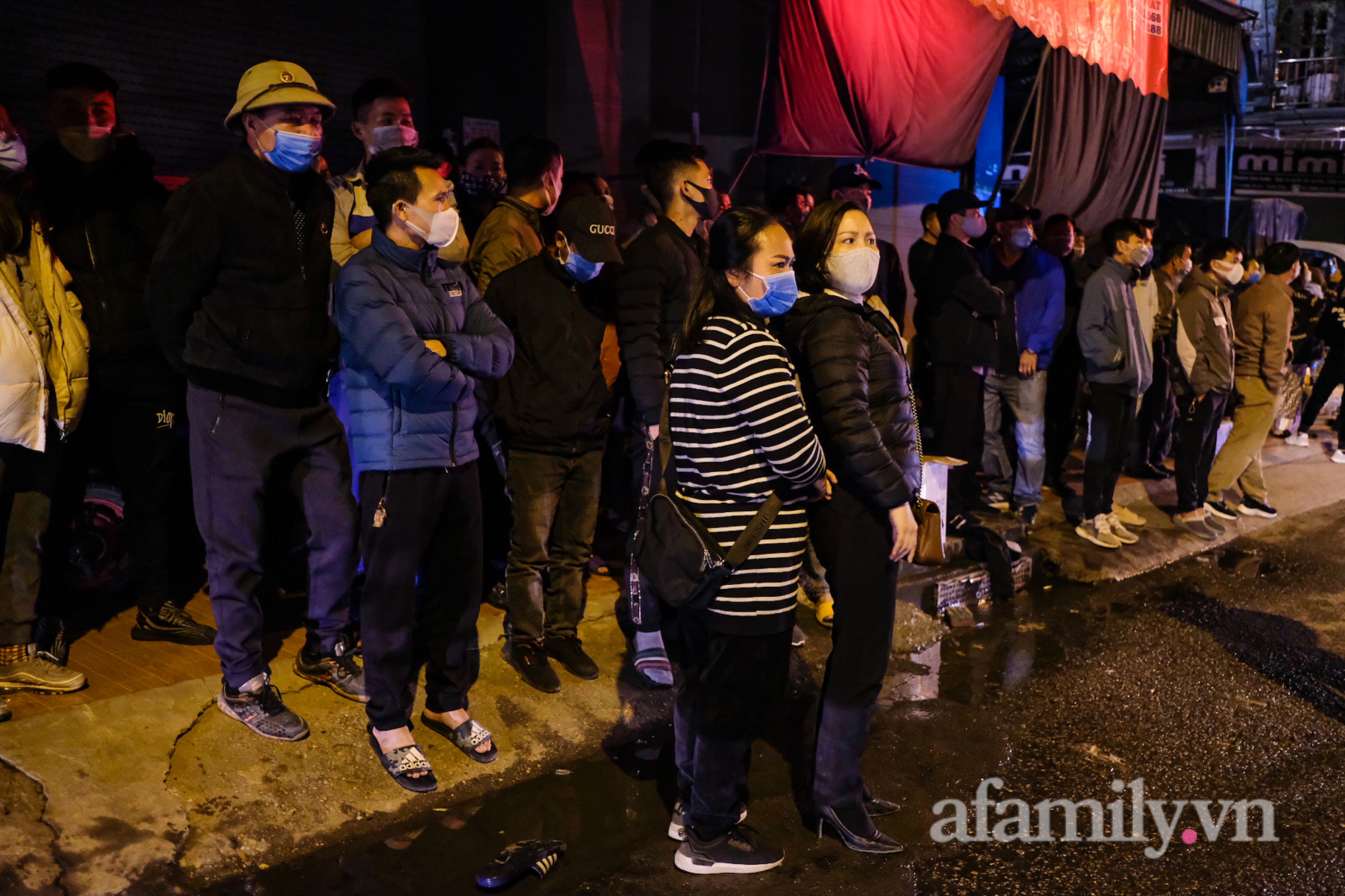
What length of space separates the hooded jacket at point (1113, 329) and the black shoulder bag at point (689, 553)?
5304 mm

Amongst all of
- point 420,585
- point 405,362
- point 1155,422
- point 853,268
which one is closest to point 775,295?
point 853,268

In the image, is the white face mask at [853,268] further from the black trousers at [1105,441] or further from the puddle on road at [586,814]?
the black trousers at [1105,441]

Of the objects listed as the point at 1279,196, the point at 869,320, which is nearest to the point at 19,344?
the point at 869,320

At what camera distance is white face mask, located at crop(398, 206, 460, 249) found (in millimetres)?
3814

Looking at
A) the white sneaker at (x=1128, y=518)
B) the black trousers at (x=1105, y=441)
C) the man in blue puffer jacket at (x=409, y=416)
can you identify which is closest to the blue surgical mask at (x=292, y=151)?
the man in blue puffer jacket at (x=409, y=416)

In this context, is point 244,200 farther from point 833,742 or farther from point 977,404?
point 977,404

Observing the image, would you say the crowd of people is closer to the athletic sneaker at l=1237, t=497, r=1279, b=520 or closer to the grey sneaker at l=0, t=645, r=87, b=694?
the grey sneaker at l=0, t=645, r=87, b=694

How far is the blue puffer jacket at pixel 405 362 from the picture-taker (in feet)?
12.2

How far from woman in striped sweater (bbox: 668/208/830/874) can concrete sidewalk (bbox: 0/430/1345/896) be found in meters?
1.12

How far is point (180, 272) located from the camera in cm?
380

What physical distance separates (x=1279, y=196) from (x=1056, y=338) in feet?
53.8

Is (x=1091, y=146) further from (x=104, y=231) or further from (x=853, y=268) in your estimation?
(x=104, y=231)

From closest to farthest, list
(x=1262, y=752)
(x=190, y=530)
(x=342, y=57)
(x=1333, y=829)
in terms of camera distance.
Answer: (x=1333, y=829) < (x=1262, y=752) < (x=190, y=530) < (x=342, y=57)

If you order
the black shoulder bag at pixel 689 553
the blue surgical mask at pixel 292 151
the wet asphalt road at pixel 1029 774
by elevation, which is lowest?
the wet asphalt road at pixel 1029 774
